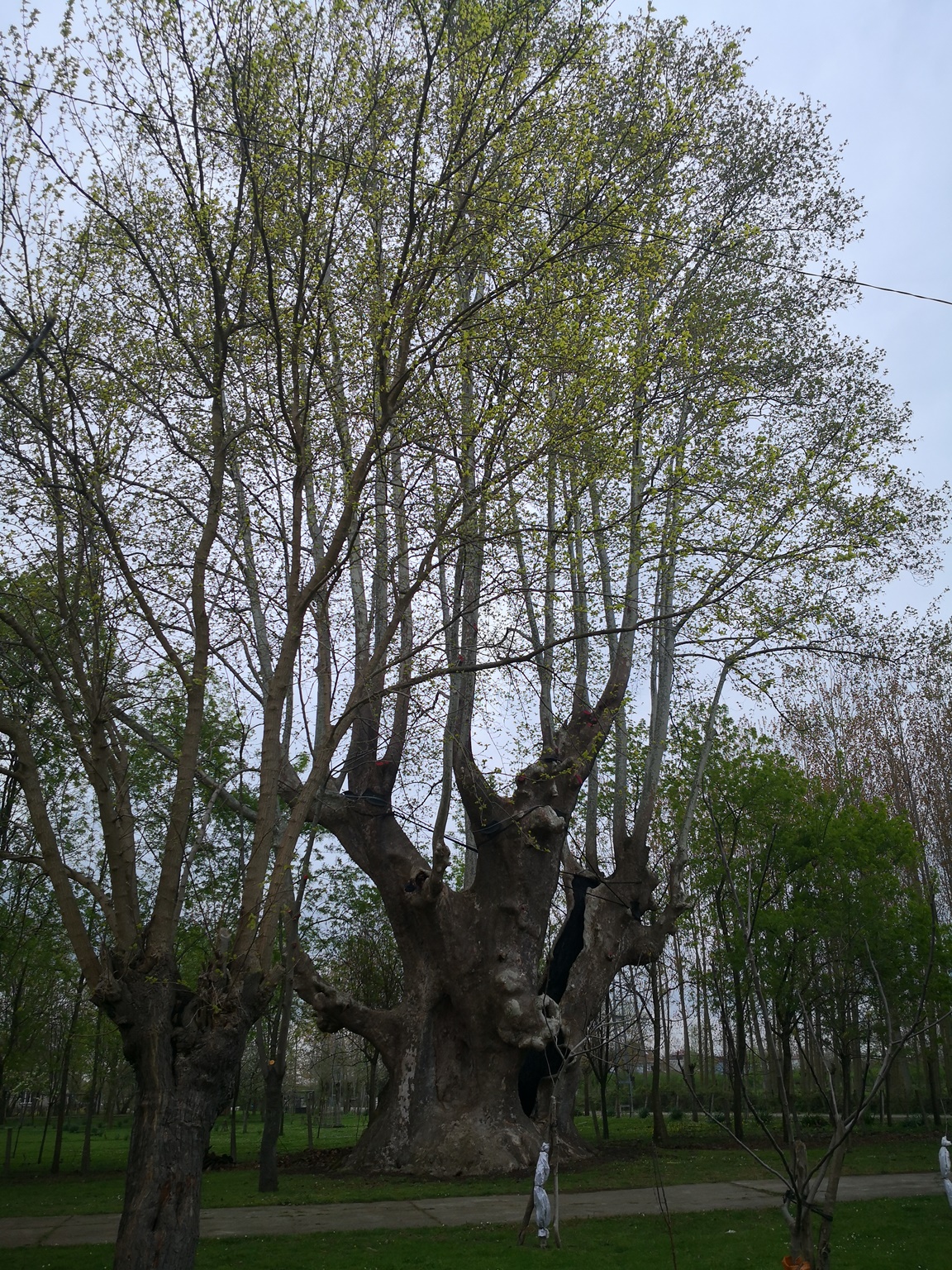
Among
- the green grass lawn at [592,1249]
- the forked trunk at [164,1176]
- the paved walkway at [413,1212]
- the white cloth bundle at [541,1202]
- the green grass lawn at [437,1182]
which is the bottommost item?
the green grass lawn at [437,1182]

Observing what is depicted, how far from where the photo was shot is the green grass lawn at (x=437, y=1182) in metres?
12.9

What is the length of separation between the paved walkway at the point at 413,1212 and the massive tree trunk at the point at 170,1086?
510 cm

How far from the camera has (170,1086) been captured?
6176 millimetres

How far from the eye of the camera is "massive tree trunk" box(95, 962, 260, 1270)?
5738 mm

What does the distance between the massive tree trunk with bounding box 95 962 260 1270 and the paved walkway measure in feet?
16.7

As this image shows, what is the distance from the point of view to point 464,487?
8.25 metres

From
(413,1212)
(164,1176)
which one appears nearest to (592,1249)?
(413,1212)

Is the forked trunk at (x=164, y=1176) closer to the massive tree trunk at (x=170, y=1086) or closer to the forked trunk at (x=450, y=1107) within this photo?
the massive tree trunk at (x=170, y=1086)

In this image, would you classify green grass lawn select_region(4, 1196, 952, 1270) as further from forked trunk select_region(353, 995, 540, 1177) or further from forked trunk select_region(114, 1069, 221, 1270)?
forked trunk select_region(353, 995, 540, 1177)

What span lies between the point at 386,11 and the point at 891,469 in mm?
7309

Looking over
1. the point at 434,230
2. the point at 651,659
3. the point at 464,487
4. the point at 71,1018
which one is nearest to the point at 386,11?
the point at 434,230

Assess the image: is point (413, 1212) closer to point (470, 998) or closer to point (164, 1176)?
point (470, 998)

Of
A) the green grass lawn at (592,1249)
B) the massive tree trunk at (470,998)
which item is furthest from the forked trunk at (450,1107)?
the green grass lawn at (592,1249)

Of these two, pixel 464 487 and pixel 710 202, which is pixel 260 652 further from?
pixel 710 202
